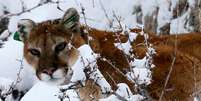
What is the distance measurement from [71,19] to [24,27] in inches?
21.9

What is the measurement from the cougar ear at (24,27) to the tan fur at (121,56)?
6cm

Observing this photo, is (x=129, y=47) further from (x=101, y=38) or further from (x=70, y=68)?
(x=101, y=38)

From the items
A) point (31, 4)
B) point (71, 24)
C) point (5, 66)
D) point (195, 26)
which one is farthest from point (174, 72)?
point (31, 4)

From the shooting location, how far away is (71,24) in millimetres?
7512

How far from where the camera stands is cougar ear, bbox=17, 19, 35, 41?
7.65 metres

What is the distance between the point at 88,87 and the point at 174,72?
1205 mm

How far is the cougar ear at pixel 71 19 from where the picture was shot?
292 inches

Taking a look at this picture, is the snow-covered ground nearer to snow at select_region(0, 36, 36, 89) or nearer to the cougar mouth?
snow at select_region(0, 36, 36, 89)

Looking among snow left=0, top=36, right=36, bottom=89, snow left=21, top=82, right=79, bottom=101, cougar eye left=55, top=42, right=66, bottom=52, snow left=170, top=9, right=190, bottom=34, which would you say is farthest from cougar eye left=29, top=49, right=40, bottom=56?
snow left=170, top=9, right=190, bottom=34

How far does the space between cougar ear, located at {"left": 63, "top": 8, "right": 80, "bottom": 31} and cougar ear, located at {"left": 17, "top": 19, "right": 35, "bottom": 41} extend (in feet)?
1.25

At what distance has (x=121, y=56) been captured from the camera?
784 cm

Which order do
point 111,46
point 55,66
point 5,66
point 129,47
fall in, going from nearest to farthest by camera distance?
point 129,47
point 55,66
point 111,46
point 5,66

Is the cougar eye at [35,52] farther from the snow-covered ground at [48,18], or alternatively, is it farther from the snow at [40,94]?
the snow at [40,94]

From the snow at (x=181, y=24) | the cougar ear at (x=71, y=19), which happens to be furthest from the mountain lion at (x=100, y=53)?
the snow at (x=181, y=24)
